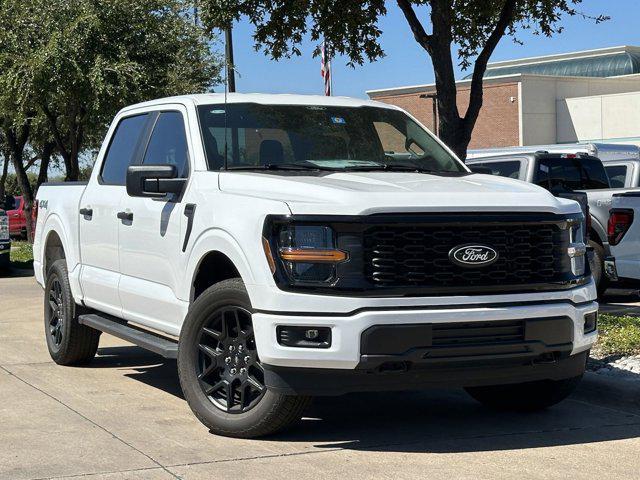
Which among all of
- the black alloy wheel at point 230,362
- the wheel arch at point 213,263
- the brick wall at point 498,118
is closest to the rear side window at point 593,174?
the wheel arch at point 213,263

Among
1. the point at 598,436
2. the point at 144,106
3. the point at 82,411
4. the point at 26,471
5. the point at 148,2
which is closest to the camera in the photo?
the point at 26,471

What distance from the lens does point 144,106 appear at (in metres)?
8.27

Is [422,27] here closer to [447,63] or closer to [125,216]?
[447,63]

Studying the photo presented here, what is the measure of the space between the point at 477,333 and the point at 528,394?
1379mm

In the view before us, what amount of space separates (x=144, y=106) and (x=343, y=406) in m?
2.71

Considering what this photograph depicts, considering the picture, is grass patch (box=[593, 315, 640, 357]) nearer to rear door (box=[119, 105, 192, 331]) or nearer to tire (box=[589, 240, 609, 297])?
tire (box=[589, 240, 609, 297])

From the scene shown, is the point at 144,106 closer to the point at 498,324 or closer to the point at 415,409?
the point at 415,409

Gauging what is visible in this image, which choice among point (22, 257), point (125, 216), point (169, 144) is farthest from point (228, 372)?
point (22, 257)

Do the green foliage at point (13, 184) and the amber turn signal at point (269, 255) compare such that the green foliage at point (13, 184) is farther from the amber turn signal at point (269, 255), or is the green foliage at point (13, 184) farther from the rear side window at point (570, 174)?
the amber turn signal at point (269, 255)

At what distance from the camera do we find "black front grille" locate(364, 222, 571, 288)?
587 cm

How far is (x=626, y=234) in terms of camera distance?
12375mm

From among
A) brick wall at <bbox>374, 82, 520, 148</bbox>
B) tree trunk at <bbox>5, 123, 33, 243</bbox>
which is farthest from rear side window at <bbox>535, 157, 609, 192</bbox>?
brick wall at <bbox>374, 82, 520, 148</bbox>

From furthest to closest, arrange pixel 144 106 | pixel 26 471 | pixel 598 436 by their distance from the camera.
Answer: pixel 144 106
pixel 598 436
pixel 26 471

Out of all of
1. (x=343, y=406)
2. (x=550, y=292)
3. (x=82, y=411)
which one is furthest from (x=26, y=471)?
(x=550, y=292)
